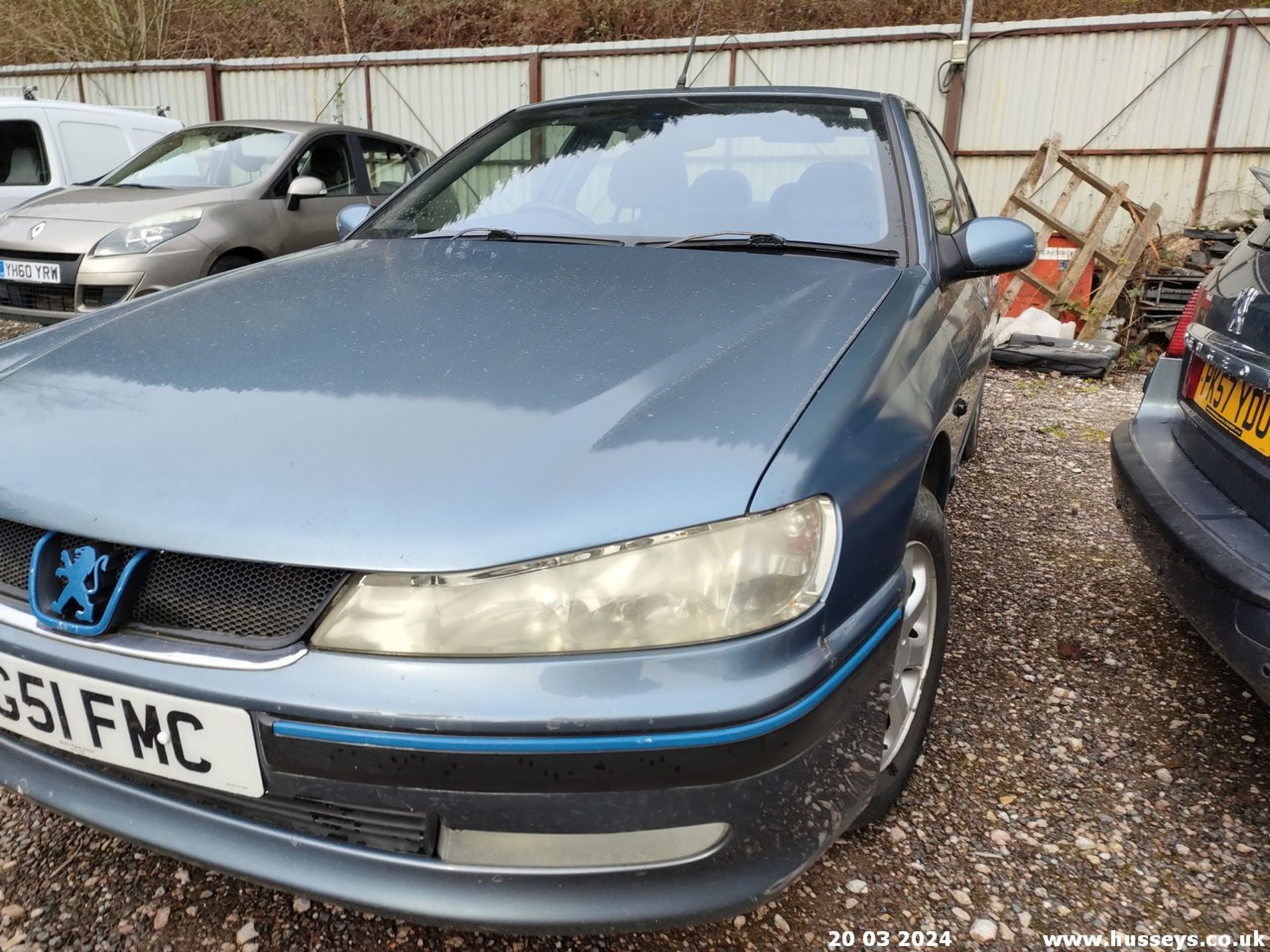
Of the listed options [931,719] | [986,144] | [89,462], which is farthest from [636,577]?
[986,144]

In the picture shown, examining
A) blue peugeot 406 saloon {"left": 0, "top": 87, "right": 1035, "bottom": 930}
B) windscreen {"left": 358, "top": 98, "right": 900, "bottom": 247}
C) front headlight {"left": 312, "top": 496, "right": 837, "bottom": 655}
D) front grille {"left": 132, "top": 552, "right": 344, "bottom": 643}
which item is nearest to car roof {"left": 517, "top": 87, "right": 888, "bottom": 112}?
windscreen {"left": 358, "top": 98, "right": 900, "bottom": 247}

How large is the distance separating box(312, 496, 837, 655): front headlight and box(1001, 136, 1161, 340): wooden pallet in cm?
578

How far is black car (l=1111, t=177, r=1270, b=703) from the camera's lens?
160cm

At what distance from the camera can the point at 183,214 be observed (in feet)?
15.8

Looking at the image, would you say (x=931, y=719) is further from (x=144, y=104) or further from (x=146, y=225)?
(x=144, y=104)

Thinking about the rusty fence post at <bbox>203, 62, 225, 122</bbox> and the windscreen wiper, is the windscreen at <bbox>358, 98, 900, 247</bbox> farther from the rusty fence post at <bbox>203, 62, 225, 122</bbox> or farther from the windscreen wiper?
the rusty fence post at <bbox>203, 62, 225, 122</bbox>

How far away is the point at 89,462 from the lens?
1.22 meters

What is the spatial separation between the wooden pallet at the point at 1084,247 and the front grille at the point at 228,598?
6022 millimetres

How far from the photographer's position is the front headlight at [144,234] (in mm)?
4609

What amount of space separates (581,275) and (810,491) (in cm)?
93

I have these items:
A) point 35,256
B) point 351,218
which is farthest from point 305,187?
point 351,218

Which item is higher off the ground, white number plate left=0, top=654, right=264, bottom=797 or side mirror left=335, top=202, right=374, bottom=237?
side mirror left=335, top=202, right=374, bottom=237

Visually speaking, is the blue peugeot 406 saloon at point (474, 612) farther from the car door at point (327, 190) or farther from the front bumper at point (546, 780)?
the car door at point (327, 190)

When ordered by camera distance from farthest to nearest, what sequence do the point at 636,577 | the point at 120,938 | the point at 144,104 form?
the point at 144,104
the point at 120,938
the point at 636,577
